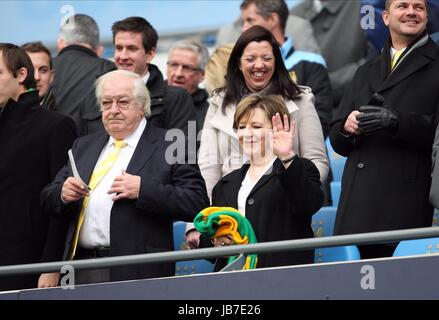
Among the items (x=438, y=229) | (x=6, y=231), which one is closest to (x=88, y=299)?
(x=6, y=231)

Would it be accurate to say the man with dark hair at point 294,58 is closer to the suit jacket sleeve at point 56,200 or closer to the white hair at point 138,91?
the white hair at point 138,91

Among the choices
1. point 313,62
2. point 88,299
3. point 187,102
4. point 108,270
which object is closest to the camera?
point 88,299

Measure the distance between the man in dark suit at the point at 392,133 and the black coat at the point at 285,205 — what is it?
0.36 meters

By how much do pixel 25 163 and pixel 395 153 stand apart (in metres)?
2.27

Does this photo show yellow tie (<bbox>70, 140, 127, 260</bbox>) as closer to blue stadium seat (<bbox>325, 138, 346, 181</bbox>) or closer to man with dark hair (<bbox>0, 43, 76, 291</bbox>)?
man with dark hair (<bbox>0, 43, 76, 291</bbox>)

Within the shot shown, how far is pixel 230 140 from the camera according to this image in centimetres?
820

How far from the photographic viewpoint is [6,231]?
7957mm

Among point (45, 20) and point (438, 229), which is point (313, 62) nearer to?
point (45, 20)

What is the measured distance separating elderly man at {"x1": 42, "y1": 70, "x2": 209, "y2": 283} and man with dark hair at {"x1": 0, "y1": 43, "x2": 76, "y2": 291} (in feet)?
0.88

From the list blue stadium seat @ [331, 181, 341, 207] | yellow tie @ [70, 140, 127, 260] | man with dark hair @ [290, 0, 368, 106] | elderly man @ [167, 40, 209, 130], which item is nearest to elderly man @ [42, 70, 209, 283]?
yellow tie @ [70, 140, 127, 260]

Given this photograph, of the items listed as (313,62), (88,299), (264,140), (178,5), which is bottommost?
(88,299)

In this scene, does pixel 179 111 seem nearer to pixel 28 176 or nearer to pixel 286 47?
pixel 28 176

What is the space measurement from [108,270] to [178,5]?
4364mm

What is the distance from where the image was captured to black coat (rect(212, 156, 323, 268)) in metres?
7.09
